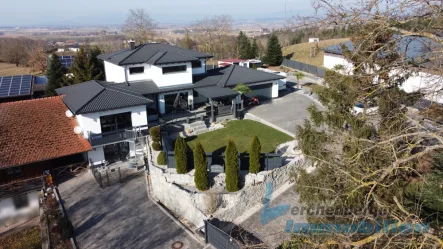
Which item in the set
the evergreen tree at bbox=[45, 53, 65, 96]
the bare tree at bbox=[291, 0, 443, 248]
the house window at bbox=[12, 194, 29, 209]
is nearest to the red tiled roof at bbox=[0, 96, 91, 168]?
the house window at bbox=[12, 194, 29, 209]

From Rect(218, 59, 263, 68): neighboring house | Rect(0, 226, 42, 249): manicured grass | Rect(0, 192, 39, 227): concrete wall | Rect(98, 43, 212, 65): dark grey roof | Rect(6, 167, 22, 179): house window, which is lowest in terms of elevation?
Rect(0, 226, 42, 249): manicured grass

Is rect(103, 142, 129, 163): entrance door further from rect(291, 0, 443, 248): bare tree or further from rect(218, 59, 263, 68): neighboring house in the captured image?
rect(218, 59, 263, 68): neighboring house

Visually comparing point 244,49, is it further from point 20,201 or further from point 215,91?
point 20,201

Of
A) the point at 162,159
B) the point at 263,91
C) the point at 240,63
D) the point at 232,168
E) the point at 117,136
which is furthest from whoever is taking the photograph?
the point at 240,63

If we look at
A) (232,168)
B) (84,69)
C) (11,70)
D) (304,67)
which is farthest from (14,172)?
(11,70)

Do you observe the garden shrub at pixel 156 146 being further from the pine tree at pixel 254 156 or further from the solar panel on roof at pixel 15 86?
the solar panel on roof at pixel 15 86

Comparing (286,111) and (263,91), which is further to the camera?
(263,91)

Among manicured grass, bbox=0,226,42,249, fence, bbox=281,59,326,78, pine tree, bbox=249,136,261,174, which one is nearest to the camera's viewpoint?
pine tree, bbox=249,136,261,174
